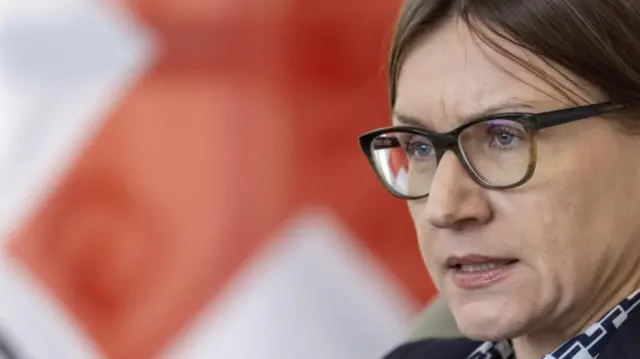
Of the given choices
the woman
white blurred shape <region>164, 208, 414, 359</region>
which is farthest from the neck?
white blurred shape <region>164, 208, 414, 359</region>

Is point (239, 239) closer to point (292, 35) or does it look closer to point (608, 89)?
point (292, 35)

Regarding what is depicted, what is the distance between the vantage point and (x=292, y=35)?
73.9 inches

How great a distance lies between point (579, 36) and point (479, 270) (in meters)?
0.24

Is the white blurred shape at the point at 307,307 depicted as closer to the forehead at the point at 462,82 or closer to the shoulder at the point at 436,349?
the shoulder at the point at 436,349

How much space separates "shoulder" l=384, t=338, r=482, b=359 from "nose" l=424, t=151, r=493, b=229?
0.29 meters

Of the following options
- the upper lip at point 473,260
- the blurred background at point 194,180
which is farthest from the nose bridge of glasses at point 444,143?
the blurred background at point 194,180

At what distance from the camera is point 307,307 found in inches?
73.6

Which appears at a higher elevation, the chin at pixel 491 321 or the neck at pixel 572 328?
the neck at pixel 572 328

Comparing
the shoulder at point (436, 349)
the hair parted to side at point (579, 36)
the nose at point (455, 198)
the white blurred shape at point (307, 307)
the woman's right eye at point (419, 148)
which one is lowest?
the white blurred shape at point (307, 307)

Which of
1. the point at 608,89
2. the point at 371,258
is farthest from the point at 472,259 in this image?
the point at 371,258

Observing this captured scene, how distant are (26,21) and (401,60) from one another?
1.16m

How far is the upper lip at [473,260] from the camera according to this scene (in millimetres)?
822

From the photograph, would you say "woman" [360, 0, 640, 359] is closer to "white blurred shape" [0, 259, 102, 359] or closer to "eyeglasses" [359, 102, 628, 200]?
"eyeglasses" [359, 102, 628, 200]

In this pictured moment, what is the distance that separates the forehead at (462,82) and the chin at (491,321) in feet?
0.59
